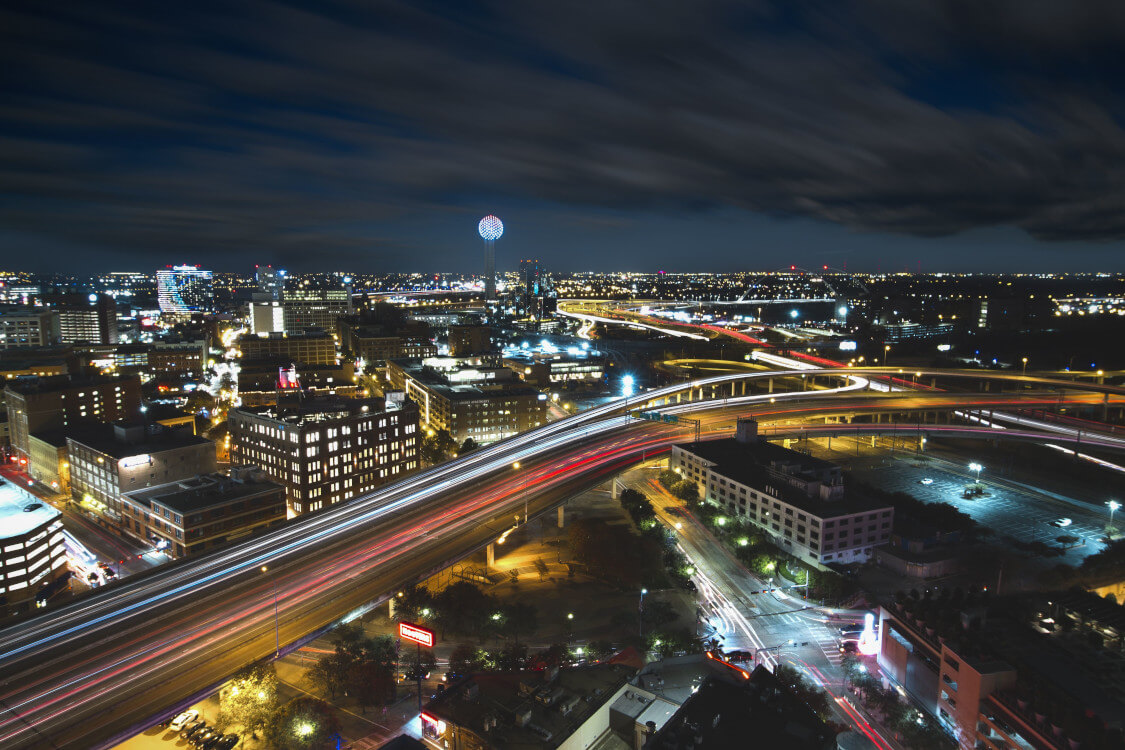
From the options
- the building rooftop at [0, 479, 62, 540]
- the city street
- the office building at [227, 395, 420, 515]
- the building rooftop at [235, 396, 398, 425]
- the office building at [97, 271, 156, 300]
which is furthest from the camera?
the office building at [97, 271, 156, 300]

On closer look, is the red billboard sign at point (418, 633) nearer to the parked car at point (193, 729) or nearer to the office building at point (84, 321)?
the parked car at point (193, 729)

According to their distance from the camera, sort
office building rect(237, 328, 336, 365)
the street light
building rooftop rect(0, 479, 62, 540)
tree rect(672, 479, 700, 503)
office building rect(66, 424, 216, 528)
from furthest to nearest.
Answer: office building rect(237, 328, 336, 365), the street light, tree rect(672, 479, 700, 503), office building rect(66, 424, 216, 528), building rooftop rect(0, 479, 62, 540)

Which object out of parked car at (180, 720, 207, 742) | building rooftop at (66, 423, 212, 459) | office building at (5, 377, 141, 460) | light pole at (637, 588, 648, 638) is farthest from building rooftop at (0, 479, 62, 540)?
light pole at (637, 588, 648, 638)

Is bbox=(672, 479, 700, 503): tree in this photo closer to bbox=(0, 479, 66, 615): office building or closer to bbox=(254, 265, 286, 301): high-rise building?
bbox=(0, 479, 66, 615): office building

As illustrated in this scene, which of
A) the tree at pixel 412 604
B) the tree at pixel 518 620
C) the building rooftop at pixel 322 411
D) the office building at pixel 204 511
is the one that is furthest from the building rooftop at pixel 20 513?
the tree at pixel 518 620

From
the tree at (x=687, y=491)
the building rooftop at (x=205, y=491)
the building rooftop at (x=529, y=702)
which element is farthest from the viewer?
the tree at (x=687, y=491)

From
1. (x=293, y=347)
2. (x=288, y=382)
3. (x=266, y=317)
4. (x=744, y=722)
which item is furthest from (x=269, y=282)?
(x=744, y=722)
